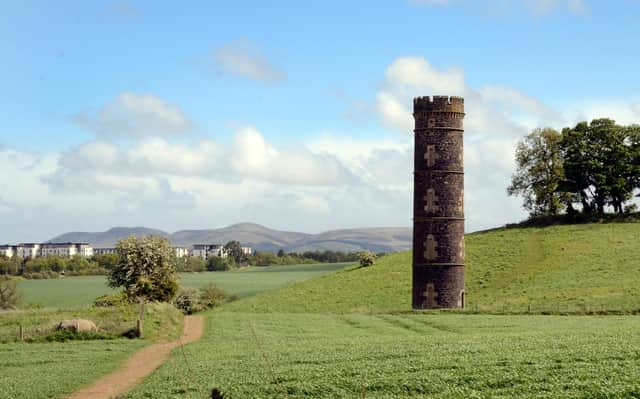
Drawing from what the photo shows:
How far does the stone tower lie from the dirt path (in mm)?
19964

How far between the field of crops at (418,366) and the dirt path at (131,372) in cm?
95

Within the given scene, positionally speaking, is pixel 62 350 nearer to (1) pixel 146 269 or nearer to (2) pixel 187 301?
(1) pixel 146 269

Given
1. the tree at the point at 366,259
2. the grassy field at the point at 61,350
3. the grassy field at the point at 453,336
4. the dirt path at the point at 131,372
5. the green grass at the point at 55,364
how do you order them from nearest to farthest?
1. the grassy field at the point at 453,336
2. the dirt path at the point at 131,372
3. the green grass at the point at 55,364
4. the grassy field at the point at 61,350
5. the tree at the point at 366,259

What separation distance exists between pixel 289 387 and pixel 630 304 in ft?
128

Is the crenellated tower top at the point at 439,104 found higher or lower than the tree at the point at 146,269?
higher

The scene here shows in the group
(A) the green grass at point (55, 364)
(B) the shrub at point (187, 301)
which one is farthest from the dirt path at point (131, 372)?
(B) the shrub at point (187, 301)

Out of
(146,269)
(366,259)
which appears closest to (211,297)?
(146,269)

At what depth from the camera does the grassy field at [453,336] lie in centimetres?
2947

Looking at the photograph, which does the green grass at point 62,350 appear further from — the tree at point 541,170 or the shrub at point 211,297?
the tree at point 541,170

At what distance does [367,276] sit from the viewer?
91312 mm

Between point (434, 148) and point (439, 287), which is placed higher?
point (434, 148)

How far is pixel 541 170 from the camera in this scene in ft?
346

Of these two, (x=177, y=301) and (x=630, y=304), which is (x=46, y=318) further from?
(x=630, y=304)

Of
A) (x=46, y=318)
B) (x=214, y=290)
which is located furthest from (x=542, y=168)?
(x=46, y=318)
